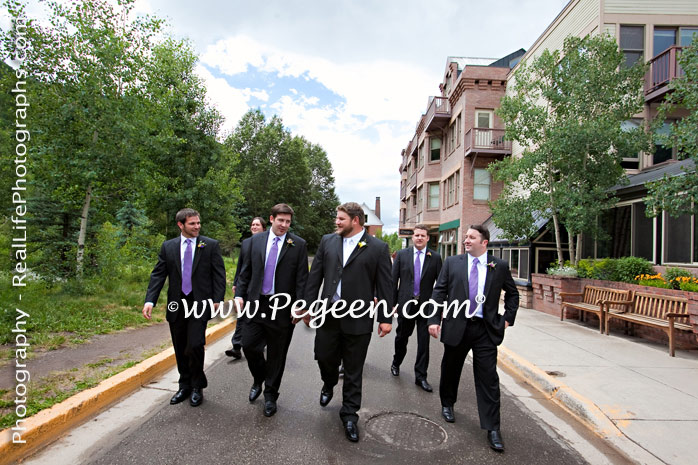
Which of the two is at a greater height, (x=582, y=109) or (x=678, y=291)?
(x=582, y=109)

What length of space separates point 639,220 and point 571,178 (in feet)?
7.17

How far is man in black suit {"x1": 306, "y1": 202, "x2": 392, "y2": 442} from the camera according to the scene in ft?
13.1

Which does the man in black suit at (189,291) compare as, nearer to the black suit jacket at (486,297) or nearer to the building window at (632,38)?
the black suit jacket at (486,297)

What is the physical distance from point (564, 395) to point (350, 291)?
298 cm

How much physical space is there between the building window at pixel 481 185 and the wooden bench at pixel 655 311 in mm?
13693

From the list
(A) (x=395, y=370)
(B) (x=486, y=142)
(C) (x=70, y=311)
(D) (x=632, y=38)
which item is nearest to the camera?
(A) (x=395, y=370)

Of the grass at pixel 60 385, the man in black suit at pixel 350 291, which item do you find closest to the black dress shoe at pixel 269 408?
the man in black suit at pixel 350 291

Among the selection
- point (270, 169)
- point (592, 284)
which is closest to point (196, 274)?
point (592, 284)

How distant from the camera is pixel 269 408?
4.29 meters

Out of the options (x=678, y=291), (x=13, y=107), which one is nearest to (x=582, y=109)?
(x=678, y=291)

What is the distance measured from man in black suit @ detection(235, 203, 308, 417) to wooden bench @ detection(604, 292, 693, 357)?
6708mm

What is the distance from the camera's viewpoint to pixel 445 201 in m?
26.8

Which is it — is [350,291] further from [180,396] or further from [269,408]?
[180,396]

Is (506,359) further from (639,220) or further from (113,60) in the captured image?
(113,60)
